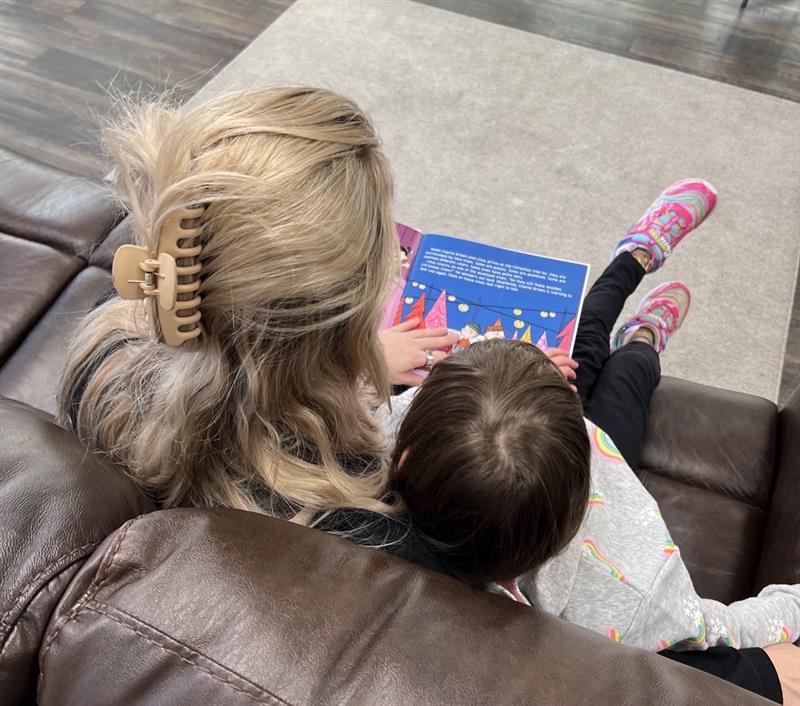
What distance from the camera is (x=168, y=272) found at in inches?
25.1

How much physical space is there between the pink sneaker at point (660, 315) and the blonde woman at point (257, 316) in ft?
2.83

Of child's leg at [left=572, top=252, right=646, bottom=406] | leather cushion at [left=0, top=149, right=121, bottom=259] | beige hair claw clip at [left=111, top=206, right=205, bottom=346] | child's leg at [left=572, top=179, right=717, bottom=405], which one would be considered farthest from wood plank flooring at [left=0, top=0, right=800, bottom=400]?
beige hair claw clip at [left=111, top=206, right=205, bottom=346]

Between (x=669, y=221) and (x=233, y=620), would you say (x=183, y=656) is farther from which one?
(x=669, y=221)

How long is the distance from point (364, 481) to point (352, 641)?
0.27 m

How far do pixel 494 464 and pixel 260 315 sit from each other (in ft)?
0.85

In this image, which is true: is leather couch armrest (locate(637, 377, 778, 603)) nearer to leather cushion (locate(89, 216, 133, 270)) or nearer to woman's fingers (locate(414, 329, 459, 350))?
woman's fingers (locate(414, 329, 459, 350))

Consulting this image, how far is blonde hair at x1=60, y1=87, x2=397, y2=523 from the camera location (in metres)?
0.65

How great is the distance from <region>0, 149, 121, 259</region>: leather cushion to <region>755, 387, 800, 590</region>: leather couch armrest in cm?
117

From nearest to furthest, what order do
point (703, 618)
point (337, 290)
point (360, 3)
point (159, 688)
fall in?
point (159, 688), point (337, 290), point (703, 618), point (360, 3)

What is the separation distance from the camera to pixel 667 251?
5.28 feet

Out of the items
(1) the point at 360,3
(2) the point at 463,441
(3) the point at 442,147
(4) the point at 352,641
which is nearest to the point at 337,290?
(2) the point at 463,441

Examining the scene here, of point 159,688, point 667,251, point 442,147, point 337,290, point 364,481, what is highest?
point 337,290

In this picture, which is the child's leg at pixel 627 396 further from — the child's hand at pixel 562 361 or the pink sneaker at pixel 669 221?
the pink sneaker at pixel 669 221

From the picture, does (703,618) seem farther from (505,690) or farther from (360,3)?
(360,3)
